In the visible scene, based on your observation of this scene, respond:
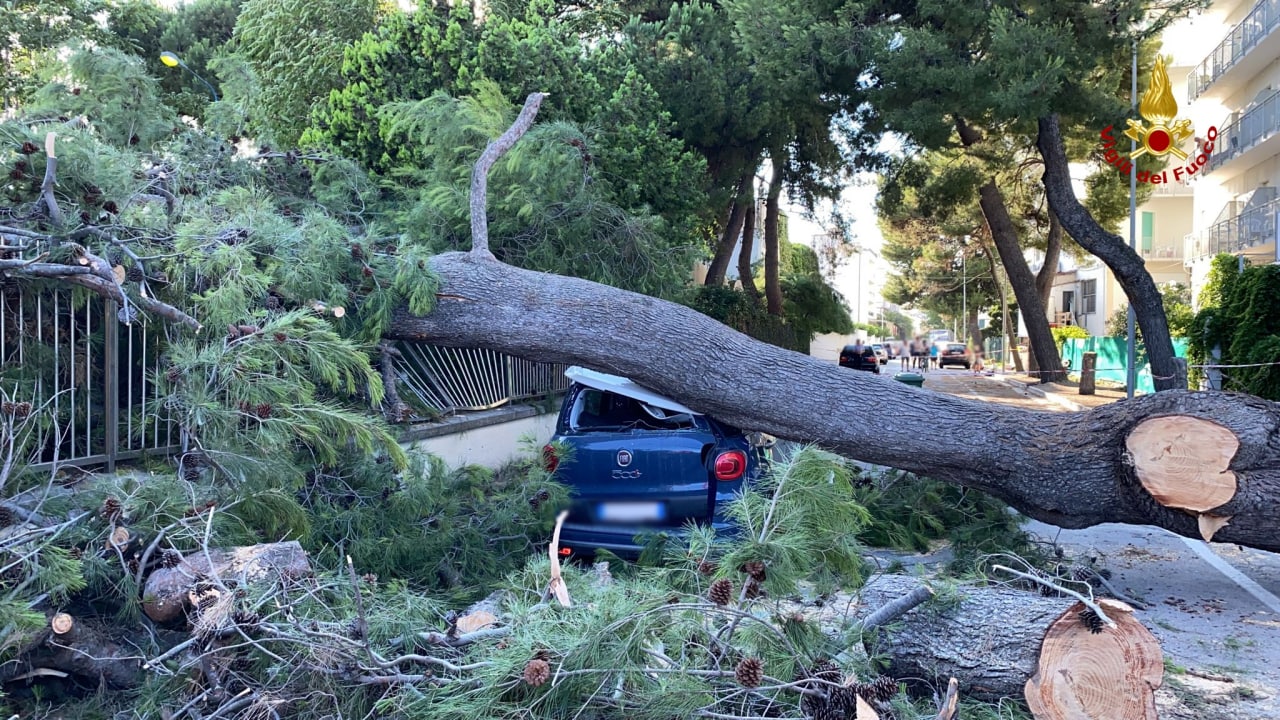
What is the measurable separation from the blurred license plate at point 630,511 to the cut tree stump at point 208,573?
2.46 meters

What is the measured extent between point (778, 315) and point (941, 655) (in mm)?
19980

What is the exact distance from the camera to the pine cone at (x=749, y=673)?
3.18m

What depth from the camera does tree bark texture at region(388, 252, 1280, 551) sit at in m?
5.46

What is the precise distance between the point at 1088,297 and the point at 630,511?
158ft

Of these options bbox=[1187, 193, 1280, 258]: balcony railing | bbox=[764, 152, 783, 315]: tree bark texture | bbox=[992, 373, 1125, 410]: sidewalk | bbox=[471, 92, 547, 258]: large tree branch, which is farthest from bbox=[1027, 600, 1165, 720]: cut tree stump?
bbox=[1187, 193, 1280, 258]: balcony railing

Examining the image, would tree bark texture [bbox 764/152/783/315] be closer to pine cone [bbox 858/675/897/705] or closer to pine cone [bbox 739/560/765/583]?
pine cone [bbox 739/560/765/583]

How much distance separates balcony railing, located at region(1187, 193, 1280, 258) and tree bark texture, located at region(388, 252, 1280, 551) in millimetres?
21678

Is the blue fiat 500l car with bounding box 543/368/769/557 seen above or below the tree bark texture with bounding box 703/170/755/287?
below

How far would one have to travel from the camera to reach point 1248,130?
26.4 metres

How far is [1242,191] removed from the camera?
28.7 metres

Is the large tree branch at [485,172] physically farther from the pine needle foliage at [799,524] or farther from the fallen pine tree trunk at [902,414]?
the pine needle foliage at [799,524]

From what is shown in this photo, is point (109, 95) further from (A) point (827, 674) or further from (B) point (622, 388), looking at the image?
(A) point (827, 674)

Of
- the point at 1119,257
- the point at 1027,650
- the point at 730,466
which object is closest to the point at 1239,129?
the point at 1119,257

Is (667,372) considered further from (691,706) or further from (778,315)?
(778,315)
